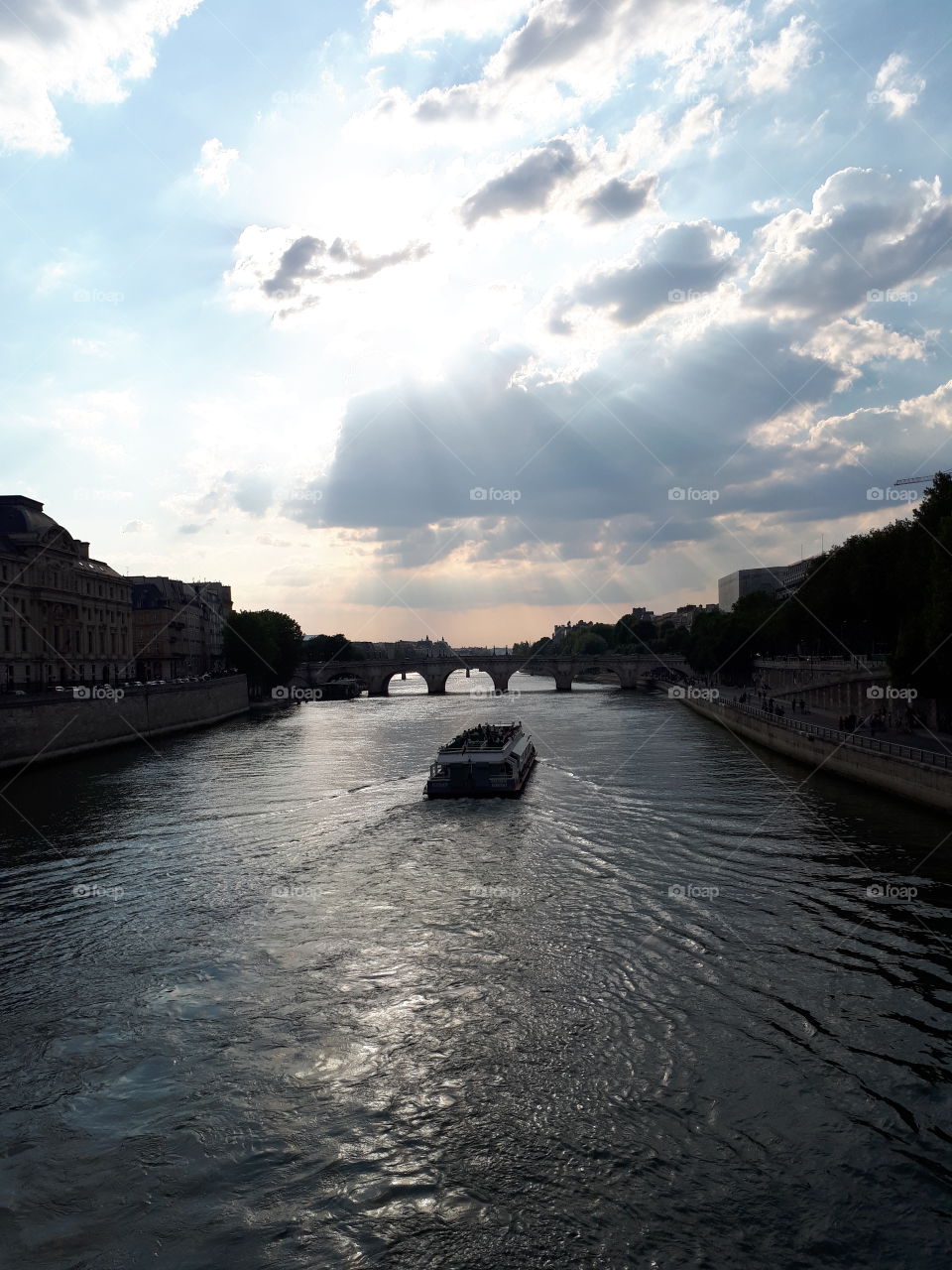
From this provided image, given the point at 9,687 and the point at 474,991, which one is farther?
the point at 9,687

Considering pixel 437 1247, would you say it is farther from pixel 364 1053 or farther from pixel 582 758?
pixel 582 758

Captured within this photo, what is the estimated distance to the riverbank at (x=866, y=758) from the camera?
32938 millimetres

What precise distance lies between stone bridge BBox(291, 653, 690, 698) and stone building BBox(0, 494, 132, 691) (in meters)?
50.3

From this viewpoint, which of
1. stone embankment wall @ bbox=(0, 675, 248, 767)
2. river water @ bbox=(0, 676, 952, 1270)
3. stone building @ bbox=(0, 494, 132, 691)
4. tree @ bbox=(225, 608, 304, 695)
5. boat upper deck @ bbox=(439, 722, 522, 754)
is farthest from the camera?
tree @ bbox=(225, 608, 304, 695)

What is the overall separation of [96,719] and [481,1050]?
52.5 metres

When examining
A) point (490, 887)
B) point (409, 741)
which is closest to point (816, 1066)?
point (490, 887)

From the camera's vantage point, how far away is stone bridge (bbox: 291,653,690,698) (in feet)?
472

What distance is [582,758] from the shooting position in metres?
54.5

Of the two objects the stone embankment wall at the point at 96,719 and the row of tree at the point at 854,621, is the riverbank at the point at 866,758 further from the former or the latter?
the stone embankment wall at the point at 96,719

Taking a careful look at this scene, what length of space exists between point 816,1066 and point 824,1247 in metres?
4.16

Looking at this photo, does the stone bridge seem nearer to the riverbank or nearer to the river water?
the riverbank

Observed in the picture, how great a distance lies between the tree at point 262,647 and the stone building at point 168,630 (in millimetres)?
6006

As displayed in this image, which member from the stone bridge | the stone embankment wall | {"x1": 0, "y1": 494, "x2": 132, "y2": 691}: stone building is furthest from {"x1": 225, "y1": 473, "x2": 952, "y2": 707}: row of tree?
the stone embankment wall

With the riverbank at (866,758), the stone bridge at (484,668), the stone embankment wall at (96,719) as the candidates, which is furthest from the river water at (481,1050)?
the stone bridge at (484,668)
